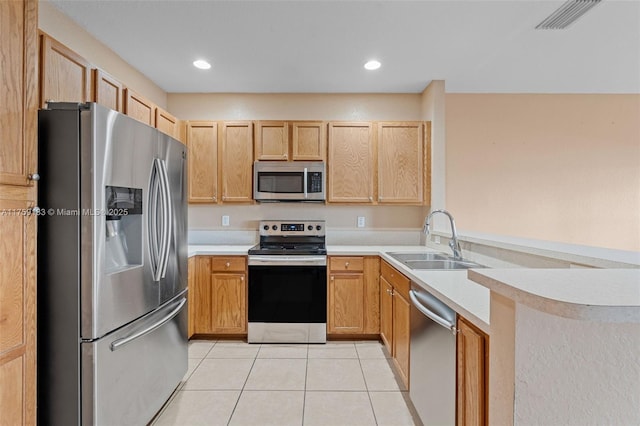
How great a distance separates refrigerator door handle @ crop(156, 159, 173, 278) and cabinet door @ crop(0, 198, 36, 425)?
0.58m

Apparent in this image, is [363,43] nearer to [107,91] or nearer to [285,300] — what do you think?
[107,91]

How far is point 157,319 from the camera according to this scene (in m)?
1.78

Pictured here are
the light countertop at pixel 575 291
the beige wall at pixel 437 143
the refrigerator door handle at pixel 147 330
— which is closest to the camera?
the light countertop at pixel 575 291

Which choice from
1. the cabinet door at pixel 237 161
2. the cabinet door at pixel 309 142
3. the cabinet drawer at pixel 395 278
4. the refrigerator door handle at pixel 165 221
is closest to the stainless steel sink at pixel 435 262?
the cabinet drawer at pixel 395 278

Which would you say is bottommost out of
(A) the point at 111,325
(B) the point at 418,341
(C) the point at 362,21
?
(B) the point at 418,341

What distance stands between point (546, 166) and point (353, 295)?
2.76 meters

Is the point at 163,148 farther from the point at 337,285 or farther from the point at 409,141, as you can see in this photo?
the point at 409,141

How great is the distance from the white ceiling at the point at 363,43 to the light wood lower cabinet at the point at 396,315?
5.78 feet

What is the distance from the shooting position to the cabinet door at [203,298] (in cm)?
286

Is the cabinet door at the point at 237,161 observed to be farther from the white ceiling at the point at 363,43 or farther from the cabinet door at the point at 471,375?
the cabinet door at the point at 471,375

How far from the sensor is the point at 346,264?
2.91 metres

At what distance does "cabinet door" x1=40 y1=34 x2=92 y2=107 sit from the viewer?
1.60m

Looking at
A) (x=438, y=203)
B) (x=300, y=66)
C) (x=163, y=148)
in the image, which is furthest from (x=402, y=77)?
(x=163, y=148)

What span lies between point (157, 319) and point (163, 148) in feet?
3.25
